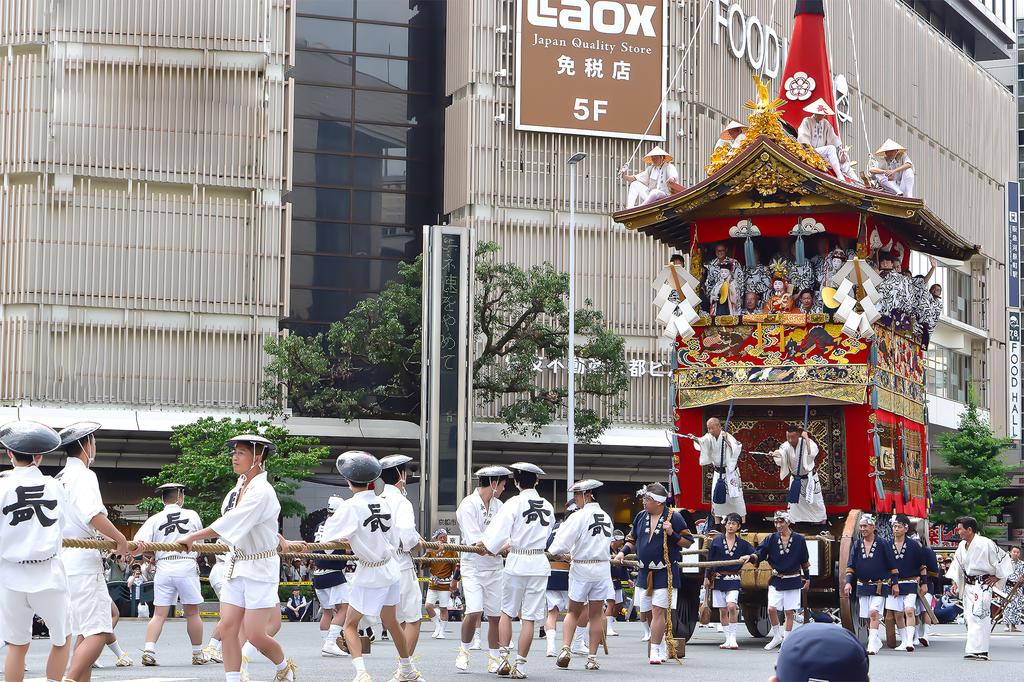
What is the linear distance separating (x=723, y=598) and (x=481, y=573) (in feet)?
20.7

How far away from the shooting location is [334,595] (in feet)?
62.4

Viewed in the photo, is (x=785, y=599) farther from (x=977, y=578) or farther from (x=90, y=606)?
(x=90, y=606)

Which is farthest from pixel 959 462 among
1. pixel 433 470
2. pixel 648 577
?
pixel 648 577

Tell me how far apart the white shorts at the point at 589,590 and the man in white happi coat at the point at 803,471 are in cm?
499

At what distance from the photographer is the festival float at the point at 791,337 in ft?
66.4

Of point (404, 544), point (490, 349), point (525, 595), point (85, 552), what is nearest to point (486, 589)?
point (525, 595)

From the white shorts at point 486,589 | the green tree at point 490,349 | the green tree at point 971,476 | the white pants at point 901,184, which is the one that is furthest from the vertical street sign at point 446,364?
the white shorts at point 486,589

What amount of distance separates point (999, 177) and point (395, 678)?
177 feet

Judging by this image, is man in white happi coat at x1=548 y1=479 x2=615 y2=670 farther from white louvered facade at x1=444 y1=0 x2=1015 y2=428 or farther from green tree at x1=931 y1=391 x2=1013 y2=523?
green tree at x1=931 y1=391 x2=1013 y2=523

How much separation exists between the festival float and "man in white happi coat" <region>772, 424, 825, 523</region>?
35cm

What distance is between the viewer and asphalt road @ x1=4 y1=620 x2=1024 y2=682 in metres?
14.9

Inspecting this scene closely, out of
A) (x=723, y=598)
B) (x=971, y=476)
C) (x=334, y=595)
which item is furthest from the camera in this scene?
(x=971, y=476)

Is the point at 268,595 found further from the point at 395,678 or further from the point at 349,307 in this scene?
the point at 349,307

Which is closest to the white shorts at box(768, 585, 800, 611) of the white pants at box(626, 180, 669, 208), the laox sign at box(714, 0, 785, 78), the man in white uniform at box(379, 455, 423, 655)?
the white pants at box(626, 180, 669, 208)
